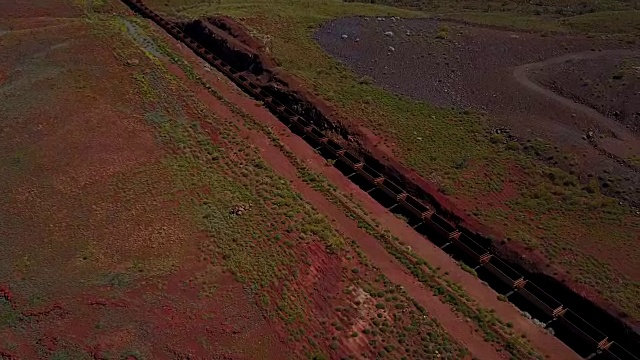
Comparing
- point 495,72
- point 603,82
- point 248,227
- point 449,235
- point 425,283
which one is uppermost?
point 603,82

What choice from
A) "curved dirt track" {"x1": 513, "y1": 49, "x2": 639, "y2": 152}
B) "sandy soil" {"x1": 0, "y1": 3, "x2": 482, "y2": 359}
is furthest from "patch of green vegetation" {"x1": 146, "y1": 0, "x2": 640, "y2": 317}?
"sandy soil" {"x1": 0, "y1": 3, "x2": 482, "y2": 359}

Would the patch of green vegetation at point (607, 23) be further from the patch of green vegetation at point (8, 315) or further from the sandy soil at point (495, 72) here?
the patch of green vegetation at point (8, 315)

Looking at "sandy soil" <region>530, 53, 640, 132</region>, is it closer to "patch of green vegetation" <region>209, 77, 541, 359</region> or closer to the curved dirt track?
the curved dirt track

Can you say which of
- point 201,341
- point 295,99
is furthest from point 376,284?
point 295,99

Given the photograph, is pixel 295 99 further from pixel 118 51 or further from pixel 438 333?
pixel 438 333

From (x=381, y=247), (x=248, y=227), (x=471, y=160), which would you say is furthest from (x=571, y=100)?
(x=248, y=227)

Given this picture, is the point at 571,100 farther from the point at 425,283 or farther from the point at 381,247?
the point at 425,283
